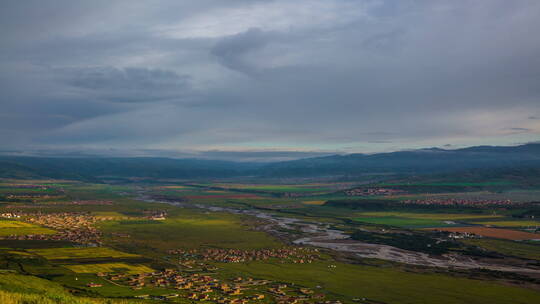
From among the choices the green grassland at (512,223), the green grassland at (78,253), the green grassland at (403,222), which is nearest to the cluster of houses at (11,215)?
the green grassland at (78,253)

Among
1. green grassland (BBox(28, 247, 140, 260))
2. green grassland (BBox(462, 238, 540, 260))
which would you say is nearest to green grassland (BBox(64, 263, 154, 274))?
green grassland (BBox(28, 247, 140, 260))

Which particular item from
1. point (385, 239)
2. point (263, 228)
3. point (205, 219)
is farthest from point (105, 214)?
point (385, 239)

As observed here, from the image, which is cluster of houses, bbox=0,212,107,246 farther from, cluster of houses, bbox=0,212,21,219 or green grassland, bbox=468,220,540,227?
green grassland, bbox=468,220,540,227

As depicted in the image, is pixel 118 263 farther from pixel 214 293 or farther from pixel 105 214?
pixel 105 214

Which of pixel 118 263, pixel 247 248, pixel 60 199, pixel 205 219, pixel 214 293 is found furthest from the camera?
pixel 60 199

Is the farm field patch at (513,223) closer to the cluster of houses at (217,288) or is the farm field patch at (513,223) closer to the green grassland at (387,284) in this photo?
the green grassland at (387,284)
